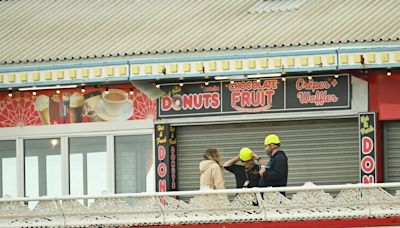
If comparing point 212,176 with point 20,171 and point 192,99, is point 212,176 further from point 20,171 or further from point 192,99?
point 20,171

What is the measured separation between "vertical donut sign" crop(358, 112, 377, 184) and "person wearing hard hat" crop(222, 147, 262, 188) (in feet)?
7.50

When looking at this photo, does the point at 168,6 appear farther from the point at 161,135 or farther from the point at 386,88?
the point at 386,88

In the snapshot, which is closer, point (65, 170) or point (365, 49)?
point (365, 49)

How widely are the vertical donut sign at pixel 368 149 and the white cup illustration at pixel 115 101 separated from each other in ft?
16.0

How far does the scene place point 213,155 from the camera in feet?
108

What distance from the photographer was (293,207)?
30.8m

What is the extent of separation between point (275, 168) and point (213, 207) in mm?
1186

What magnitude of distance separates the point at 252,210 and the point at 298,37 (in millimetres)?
4950

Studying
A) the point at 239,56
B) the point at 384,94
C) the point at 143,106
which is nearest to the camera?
the point at 239,56

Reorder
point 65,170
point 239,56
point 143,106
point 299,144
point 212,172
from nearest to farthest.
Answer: point 212,172, point 239,56, point 299,144, point 143,106, point 65,170

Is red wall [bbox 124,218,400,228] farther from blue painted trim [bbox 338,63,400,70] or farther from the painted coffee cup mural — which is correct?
the painted coffee cup mural

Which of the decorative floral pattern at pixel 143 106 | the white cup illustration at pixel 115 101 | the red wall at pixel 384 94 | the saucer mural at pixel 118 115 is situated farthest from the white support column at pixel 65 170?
the red wall at pixel 384 94

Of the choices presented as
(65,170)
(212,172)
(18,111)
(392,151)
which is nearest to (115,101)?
(65,170)

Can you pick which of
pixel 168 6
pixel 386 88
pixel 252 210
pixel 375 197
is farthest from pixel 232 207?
pixel 168 6
